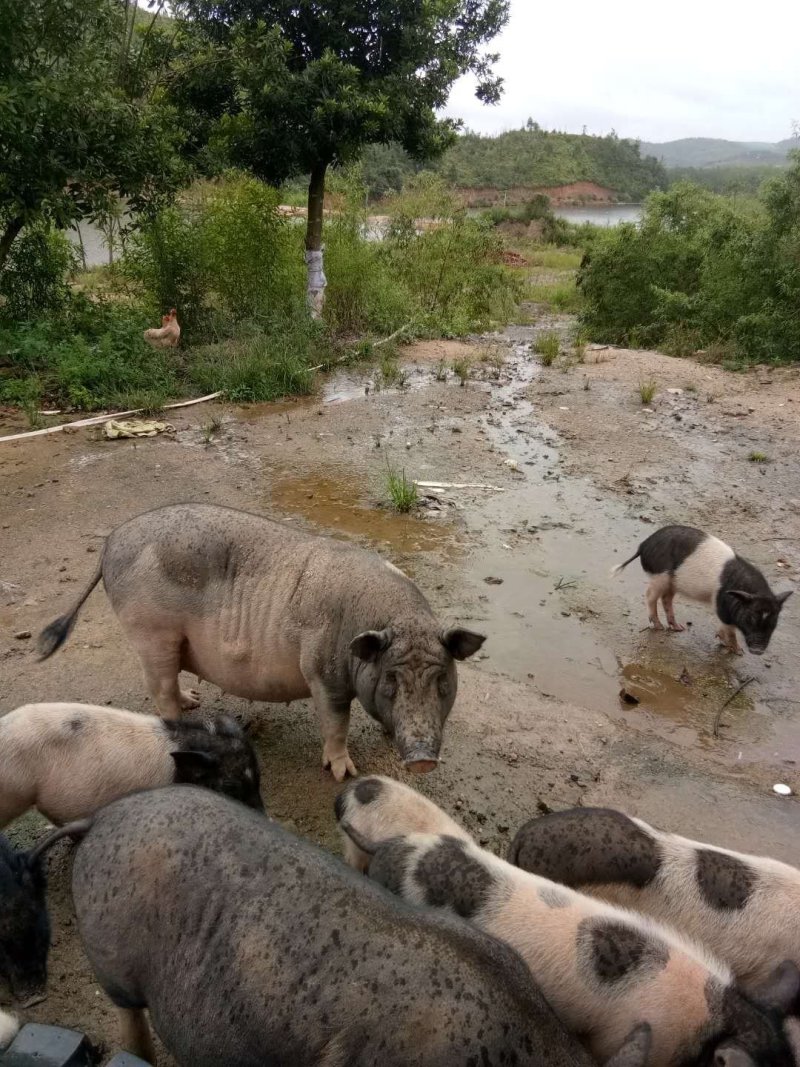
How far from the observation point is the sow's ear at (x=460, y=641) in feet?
11.4

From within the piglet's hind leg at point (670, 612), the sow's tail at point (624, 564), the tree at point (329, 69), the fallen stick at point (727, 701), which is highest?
the tree at point (329, 69)

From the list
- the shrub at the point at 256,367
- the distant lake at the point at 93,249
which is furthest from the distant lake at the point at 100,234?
the shrub at the point at 256,367

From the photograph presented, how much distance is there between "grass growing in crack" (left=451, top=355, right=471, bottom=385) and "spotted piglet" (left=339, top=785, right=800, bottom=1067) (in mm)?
9815

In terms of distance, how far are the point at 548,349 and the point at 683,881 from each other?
1170 centimetres

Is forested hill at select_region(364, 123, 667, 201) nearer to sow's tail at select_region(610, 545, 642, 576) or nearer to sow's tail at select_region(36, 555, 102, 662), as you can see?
sow's tail at select_region(610, 545, 642, 576)

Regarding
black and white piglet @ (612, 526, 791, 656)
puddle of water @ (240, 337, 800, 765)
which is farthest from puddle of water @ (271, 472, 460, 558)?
black and white piglet @ (612, 526, 791, 656)

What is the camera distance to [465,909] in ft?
8.79

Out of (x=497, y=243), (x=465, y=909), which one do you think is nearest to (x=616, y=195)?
(x=497, y=243)

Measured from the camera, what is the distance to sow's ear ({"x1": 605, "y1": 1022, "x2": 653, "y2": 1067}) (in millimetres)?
2051

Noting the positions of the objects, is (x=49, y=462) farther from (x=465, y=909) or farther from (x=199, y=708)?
(x=465, y=909)

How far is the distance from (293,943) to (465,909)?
35.4 inches

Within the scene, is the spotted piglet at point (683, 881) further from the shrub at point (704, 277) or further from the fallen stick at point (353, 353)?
the shrub at point (704, 277)

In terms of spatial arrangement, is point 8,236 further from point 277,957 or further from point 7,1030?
point 277,957

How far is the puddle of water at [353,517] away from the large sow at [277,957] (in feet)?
14.6
